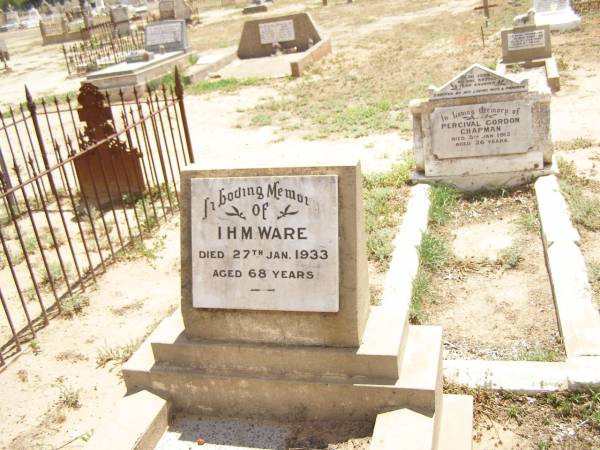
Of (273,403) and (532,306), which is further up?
(273,403)

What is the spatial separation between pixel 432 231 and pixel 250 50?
13.4 metres

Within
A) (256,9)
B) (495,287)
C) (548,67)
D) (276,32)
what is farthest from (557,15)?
(256,9)

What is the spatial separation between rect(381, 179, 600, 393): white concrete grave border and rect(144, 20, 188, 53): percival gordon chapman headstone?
1363cm

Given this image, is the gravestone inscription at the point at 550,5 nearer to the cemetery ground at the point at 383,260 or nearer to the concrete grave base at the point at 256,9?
the cemetery ground at the point at 383,260

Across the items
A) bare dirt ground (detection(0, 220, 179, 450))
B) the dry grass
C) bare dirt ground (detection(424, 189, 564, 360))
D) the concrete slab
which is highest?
the concrete slab

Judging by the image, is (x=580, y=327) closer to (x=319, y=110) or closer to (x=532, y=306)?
(x=532, y=306)

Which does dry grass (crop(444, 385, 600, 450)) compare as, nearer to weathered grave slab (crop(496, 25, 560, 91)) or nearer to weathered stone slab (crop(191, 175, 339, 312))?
weathered stone slab (crop(191, 175, 339, 312))

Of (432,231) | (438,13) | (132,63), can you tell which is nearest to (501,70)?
(432,231)

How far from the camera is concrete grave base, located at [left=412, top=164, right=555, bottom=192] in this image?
645cm

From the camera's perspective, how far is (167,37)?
18.1 metres

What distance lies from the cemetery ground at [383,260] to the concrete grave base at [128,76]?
7.04ft

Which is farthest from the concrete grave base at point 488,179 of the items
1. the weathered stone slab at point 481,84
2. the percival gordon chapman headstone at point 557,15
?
the percival gordon chapman headstone at point 557,15

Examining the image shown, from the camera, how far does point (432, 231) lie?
579 cm

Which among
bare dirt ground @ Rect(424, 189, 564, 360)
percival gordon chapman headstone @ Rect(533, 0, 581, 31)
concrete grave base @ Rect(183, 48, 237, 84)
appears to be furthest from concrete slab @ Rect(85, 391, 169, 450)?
percival gordon chapman headstone @ Rect(533, 0, 581, 31)
